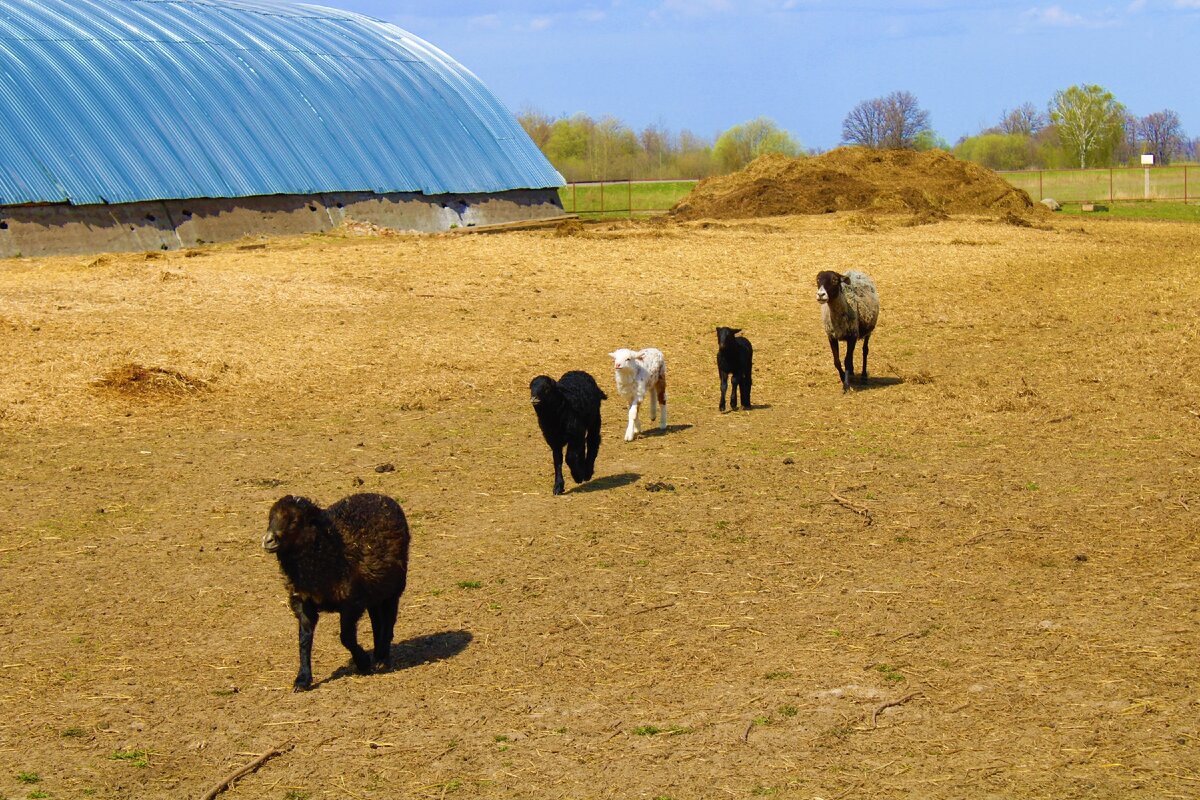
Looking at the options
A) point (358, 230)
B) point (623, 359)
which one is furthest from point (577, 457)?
point (358, 230)

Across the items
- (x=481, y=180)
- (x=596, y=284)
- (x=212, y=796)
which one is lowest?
(x=212, y=796)

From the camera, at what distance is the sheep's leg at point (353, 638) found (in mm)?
7707

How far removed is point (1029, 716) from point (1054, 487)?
200 inches

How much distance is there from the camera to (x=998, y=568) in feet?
30.3

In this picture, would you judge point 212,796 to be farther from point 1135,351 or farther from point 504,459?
point 1135,351

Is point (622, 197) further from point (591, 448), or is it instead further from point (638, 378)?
point (591, 448)

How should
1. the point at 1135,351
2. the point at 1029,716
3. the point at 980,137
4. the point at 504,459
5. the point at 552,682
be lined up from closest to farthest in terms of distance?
1. the point at 1029,716
2. the point at 552,682
3. the point at 504,459
4. the point at 1135,351
5. the point at 980,137

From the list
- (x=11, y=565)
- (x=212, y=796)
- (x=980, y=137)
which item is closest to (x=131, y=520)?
(x=11, y=565)

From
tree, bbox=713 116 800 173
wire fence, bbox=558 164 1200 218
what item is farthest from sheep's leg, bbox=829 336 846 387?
tree, bbox=713 116 800 173

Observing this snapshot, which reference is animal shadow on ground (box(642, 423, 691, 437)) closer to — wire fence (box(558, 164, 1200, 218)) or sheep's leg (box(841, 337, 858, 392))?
sheep's leg (box(841, 337, 858, 392))

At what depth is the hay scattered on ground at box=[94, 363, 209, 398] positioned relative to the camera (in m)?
16.3

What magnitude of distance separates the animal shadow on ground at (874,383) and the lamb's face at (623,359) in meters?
4.13

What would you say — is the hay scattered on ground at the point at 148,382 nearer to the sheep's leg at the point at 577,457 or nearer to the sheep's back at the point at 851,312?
the sheep's leg at the point at 577,457

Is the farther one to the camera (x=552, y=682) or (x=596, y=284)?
(x=596, y=284)
